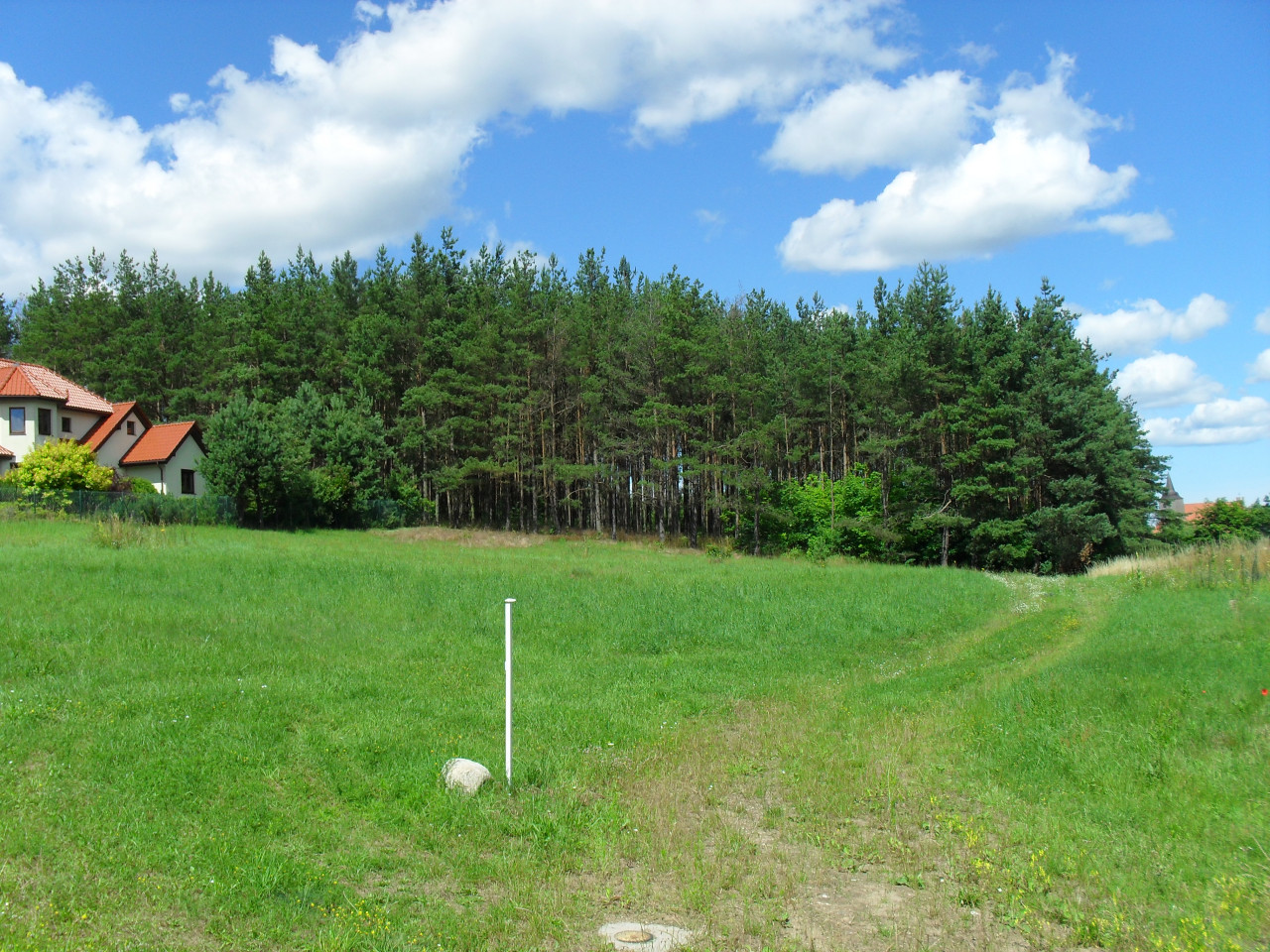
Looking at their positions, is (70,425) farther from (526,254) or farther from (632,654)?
(632,654)

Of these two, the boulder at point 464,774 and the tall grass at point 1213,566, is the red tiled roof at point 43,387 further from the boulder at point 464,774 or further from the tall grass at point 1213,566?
the tall grass at point 1213,566

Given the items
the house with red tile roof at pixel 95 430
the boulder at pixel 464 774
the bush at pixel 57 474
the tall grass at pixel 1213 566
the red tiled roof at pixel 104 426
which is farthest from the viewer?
the red tiled roof at pixel 104 426

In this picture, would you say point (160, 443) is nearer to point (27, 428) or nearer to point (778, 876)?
point (27, 428)

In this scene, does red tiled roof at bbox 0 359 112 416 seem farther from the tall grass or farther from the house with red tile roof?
the tall grass

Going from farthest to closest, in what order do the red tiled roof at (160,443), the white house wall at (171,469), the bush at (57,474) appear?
the white house wall at (171,469), the red tiled roof at (160,443), the bush at (57,474)

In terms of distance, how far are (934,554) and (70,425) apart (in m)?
Result: 51.8

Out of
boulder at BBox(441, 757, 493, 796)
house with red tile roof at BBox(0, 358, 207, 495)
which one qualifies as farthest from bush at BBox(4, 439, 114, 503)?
boulder at BBox(441, 757, 493, 796)

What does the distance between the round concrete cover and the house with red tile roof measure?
147ft

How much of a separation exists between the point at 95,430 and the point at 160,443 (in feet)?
13.0

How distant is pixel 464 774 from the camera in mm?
7816

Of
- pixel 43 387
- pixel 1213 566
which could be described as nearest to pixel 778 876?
pixel 1213 566

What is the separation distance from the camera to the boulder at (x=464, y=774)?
25.2ft

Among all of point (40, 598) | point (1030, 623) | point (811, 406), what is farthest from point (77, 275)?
point (1030, 623)

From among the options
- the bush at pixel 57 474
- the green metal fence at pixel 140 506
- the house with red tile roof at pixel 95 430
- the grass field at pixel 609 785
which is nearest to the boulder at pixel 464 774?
the grass field at pixel 609 785
